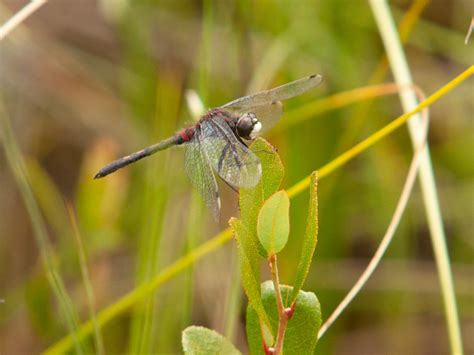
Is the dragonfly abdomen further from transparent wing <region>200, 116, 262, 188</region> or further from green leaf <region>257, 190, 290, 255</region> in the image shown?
green leaf <region>257, 190, 290, 255</region>

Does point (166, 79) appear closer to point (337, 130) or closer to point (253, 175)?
point (337, 130)

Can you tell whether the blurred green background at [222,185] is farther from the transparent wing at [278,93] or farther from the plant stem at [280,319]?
the plant stem at [280,319]

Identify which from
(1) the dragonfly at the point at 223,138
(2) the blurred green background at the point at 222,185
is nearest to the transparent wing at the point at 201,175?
(1) the dragonfly at the point at 223,138

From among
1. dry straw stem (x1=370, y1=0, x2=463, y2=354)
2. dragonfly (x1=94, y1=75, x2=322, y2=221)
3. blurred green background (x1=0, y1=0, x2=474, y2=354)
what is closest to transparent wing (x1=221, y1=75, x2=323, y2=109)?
dragonfly (x1=94, y1=75, x2=322, y2=221)

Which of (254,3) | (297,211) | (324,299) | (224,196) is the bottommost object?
(324,299)

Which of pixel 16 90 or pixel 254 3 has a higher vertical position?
pixel 254 3

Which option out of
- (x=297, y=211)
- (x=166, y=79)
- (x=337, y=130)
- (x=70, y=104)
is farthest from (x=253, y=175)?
(x=70, y=104)
